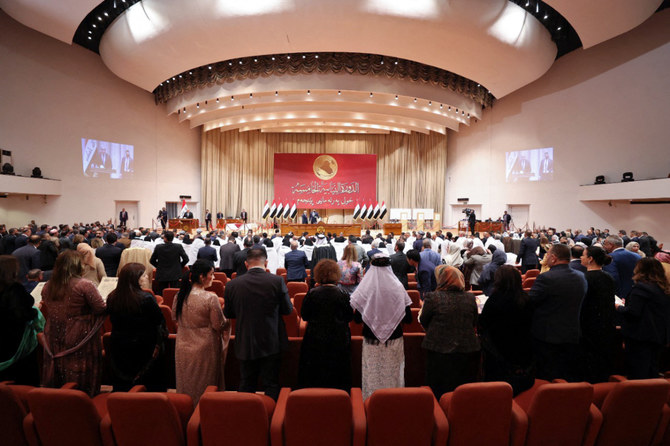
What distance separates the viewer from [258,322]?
2445 millimetres

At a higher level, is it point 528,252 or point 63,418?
point 528,252

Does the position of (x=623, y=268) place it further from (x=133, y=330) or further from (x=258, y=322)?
(x=133, y=330)

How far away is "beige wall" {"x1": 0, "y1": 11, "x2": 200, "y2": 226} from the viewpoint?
12273mm

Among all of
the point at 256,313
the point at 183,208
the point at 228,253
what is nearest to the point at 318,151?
the point at 183,208

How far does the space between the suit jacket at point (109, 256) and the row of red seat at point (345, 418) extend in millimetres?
3756

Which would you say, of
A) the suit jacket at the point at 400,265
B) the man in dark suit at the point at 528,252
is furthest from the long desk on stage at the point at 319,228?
the suit jacket at the point at 400,265

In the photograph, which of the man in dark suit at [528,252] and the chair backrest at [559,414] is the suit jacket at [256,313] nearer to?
the chair backrest at [559,414]

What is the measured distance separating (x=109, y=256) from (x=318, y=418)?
16.2ft

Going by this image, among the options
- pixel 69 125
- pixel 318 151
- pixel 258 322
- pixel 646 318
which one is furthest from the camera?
pixel 318 151

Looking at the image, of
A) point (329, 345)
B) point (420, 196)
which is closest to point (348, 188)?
point (420, 196)

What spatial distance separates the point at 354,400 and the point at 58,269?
205 cm

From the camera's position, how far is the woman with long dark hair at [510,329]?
7.72 feet

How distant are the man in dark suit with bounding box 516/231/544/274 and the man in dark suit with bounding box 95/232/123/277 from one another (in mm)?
7251

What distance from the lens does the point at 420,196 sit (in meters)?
21.6
